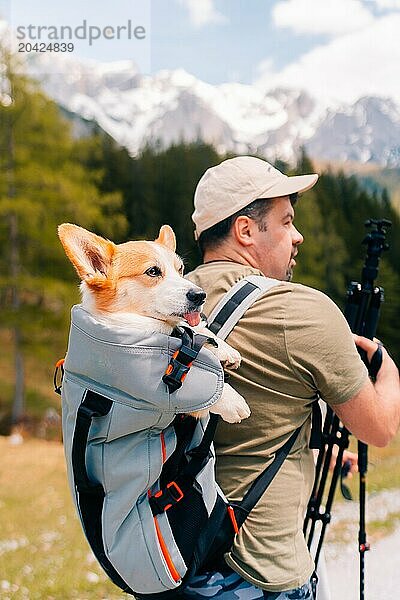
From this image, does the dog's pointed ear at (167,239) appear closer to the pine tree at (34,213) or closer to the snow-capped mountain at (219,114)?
the snow-capped mountain at (219,114)

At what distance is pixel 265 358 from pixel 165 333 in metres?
0.20

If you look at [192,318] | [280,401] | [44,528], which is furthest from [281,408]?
[44,528]

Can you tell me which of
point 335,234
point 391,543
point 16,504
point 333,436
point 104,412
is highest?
point 104,412

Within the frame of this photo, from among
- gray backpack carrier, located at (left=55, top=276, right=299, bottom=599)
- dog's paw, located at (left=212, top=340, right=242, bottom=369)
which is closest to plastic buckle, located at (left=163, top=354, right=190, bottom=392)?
gray backpack carrier, located at (left=55, top=276, right=299, bottom=599)

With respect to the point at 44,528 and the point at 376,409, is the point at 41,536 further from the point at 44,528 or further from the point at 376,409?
the point at 376,409

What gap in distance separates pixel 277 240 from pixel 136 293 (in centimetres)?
39

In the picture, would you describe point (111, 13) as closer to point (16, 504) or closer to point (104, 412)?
point (16, 504)

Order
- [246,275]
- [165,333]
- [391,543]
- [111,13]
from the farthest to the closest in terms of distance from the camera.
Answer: [111,13]
[391,543]
[246,275]
[165,333]

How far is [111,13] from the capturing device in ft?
24.3

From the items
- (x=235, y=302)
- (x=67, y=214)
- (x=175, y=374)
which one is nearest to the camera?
(x=175, y=374)

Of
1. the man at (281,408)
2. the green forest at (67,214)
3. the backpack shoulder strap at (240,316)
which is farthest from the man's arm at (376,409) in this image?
the green forest at (67,214)

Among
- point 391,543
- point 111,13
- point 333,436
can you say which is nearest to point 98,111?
point 111,13

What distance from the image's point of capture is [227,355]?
1.34 metres

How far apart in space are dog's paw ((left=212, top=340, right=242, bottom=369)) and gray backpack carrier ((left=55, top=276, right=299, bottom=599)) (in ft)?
0.27
